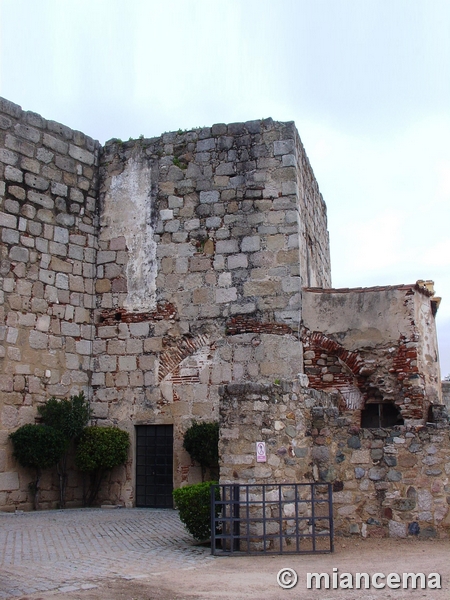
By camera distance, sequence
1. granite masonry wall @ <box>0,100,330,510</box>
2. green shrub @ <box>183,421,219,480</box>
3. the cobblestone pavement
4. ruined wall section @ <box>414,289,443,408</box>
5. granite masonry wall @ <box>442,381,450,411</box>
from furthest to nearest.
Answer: granite masonry wall @ <box>442,381,450,411</box> < granite masonry wall @ <box>0,100,330,510</box> < ruined wall section @ <box>414,289,443,408</box> < green shrub @ <box>183,421,219,480</box> < the cobblestone pavement

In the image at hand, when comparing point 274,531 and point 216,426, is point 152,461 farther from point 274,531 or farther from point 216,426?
point 274,531

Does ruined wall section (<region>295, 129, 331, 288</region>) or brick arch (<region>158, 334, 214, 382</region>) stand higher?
ruined wall section (<region>295, 129, 331, 288</region>)

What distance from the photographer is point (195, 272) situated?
13453mm

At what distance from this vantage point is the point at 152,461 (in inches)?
513

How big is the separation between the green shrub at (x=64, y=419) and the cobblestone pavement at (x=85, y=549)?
46.9 inches

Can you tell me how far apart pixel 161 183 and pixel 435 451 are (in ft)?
26.9

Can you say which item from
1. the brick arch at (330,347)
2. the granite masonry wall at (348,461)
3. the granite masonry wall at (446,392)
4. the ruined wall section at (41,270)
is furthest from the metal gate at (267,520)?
the granite masonry wall at (446,392)

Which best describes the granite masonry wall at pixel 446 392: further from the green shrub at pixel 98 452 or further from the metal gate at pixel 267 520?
the metal gate at pixel 267 520

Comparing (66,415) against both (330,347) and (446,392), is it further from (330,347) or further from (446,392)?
(446,392)

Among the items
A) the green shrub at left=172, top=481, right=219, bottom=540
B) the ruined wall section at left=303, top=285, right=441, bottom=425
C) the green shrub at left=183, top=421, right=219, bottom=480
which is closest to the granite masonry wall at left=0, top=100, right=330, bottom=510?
the green shrub at left=183, top=421, right=219, bottom=480

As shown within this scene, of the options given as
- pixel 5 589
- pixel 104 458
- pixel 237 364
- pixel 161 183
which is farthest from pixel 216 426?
pixel 5 589

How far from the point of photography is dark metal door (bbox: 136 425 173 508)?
12.8 m

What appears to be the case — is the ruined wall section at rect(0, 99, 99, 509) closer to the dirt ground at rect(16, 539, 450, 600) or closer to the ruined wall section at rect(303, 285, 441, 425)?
the ruined wall section at rect(303, 285, 441, 425)

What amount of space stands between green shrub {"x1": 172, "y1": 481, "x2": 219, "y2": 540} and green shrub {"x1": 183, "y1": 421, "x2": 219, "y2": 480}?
354cm
